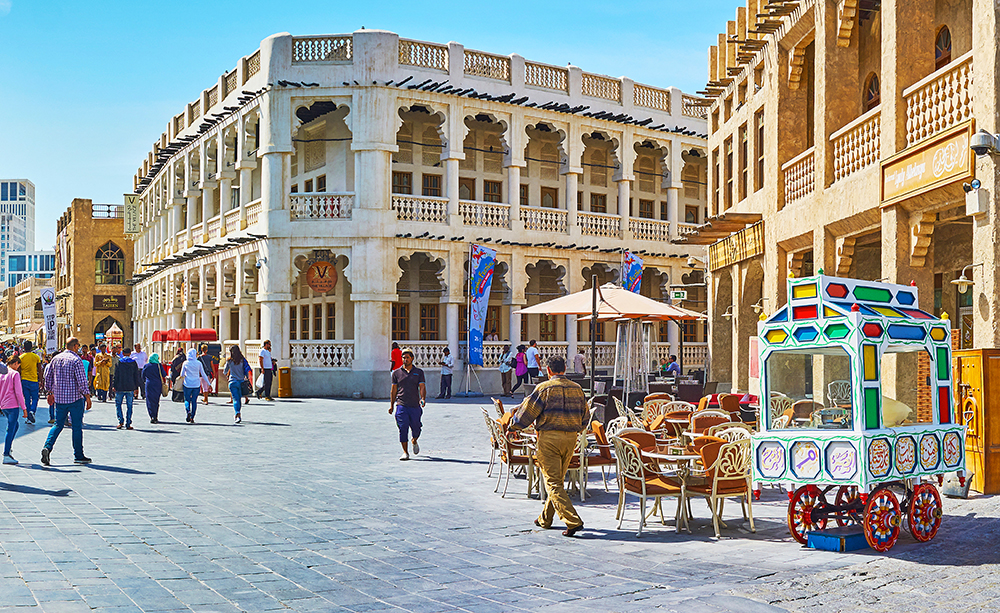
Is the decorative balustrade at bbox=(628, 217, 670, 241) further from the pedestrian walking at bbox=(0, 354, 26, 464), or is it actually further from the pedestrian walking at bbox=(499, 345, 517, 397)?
the pedestrian walking at bbox=(0, 354, 26, 464)

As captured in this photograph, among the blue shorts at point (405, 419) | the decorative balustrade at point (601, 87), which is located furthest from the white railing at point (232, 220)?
the blue shorts at point (405, 419)

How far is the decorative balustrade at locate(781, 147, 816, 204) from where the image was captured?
16.0 metres

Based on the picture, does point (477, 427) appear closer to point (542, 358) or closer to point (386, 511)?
point (386, 511)

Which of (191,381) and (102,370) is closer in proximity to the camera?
(191,381)

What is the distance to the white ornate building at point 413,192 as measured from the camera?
29.2 metres

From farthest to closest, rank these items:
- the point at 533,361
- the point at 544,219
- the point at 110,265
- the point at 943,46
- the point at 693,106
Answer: the point at 110,265 < the point at 693,106 < the point at 544,219 < the point at 533,361 < the point at 943,46

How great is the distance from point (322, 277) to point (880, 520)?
78.1 ft

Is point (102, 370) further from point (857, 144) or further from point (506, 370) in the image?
point (857, 144)

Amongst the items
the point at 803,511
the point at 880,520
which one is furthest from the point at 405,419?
the point at 880,520

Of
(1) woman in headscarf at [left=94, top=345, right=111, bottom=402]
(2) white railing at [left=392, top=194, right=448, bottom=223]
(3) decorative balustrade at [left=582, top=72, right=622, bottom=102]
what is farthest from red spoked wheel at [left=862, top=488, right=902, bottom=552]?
(3) decorative balustrade at [left=582, top=72, right=622, bottom=102]

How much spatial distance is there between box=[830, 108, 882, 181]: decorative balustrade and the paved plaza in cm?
559

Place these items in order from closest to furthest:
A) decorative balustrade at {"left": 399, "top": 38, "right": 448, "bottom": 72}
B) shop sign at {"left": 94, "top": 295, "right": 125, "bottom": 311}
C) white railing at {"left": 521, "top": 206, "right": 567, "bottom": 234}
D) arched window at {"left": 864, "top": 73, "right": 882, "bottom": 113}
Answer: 1. arched window at {"left": 864, "top": 73, "right": 882, "bottom": 113}
2. decorative balustrade at {"left": 399, "top": 38, "right": 448, "bottom": 72}
3. white railing at {"left": 521, "top": 206, "right": 567, "bottom": 234}
4. shop sign at {"left": 94, "top": 295, "right": 125, "bottom": 311}

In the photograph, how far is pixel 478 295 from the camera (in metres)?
30.1

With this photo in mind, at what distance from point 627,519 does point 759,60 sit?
13.0m
